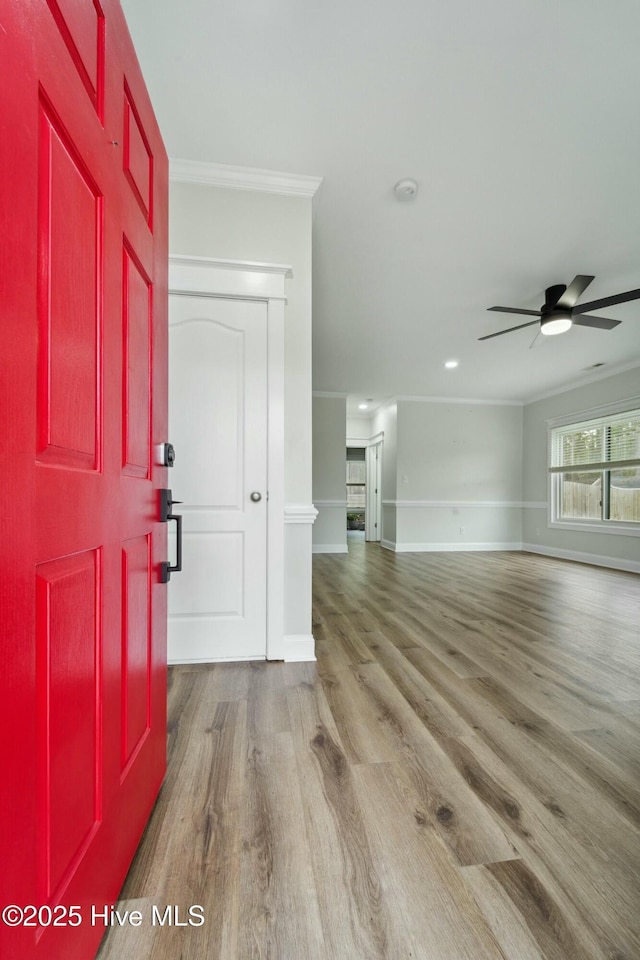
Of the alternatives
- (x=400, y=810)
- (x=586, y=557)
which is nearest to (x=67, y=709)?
(x=400, y=810)

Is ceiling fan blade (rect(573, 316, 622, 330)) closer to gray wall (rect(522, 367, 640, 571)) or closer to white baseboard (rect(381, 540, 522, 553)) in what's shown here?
gray wall (rect(522, 367, 640, 571))

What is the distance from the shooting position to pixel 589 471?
6121 millimetres

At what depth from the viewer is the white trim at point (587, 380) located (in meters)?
5.45

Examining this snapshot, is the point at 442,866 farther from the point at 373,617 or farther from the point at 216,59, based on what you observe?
the point at 216,59

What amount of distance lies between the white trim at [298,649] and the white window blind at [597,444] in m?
5.34

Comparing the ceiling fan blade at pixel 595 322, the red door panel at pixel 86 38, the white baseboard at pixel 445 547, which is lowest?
the white baseboard at pixel 445 547

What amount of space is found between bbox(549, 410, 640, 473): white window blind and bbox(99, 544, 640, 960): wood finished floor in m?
4.24

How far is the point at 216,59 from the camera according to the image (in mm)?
1690

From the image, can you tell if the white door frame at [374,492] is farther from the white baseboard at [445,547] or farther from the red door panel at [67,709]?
the red door panel at [67,709]

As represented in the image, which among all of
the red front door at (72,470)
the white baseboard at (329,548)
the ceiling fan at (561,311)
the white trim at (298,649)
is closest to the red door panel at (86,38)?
the red front door at (72,470)

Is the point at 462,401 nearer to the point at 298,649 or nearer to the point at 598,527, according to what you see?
the point at 598,527

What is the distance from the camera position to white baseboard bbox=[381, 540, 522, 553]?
7.16m

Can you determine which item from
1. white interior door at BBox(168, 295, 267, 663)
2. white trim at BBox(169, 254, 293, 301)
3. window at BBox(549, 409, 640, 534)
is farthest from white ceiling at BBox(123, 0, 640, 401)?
window at BBox(549, 409, 640, 534)

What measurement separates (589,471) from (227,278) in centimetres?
608
